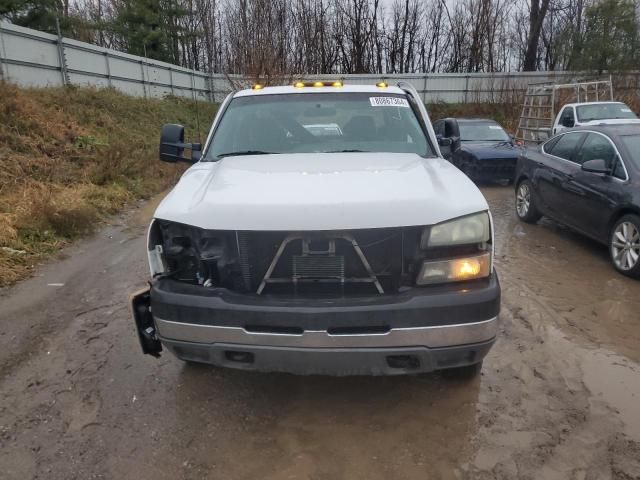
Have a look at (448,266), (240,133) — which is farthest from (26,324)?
(448,266)

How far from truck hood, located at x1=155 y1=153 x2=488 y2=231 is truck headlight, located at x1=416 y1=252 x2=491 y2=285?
233 millimetres

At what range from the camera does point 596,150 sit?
617 cm

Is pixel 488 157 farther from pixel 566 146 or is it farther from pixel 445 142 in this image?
pixel 445 142

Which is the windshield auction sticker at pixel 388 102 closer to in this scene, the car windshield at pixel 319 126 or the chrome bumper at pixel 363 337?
the car windshield at pixel 319 126

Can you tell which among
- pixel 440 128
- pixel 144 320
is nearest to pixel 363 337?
pixel 144 320

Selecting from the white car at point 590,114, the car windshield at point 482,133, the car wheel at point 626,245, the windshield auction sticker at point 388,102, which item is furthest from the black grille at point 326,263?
the white car at point 590,114

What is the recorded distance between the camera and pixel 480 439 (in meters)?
2.74

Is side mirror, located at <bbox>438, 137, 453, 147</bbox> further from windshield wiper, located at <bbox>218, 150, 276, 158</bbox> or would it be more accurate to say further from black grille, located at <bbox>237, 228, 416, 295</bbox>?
black grille, located at <bbox>237, 228, 416, 295</bbox>

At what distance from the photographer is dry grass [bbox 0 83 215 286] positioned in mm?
6480

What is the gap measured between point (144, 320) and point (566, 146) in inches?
245

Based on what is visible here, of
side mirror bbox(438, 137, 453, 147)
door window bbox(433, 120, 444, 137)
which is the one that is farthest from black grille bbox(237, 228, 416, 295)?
door window bbox(433, 120, 444, 137)

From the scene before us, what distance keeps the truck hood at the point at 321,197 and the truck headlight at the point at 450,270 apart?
9.2 inches

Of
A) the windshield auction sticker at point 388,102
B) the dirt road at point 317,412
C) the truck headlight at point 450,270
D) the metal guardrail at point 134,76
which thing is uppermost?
the metal guardrail at point 134,76

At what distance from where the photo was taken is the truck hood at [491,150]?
1121 cm
